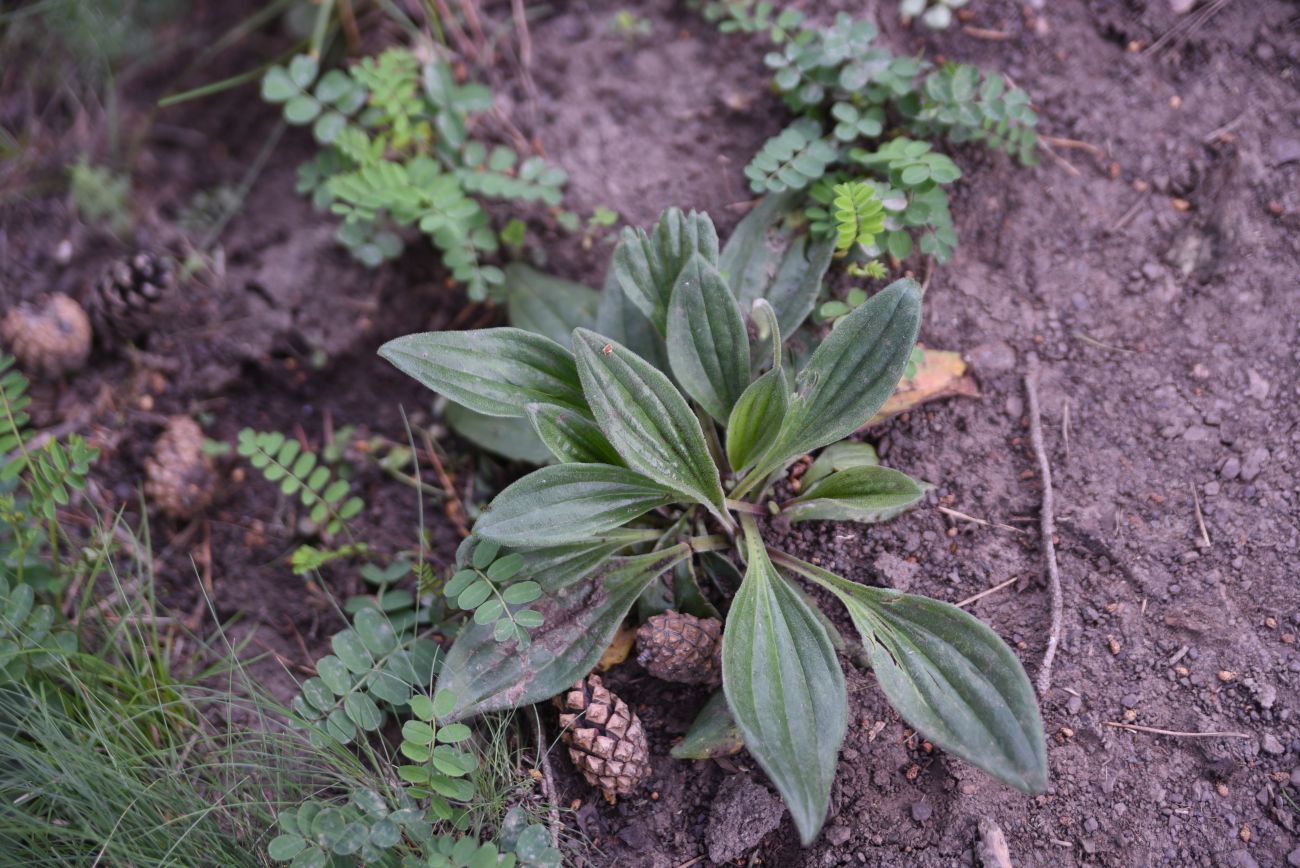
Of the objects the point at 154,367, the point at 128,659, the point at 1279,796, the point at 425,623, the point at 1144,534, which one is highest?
the point at 154,367

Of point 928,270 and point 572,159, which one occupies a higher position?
point 572,159

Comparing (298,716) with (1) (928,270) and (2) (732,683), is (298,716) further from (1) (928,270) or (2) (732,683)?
(1) (928,270)

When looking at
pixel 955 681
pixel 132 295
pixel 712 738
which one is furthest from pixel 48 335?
pixel 955 681

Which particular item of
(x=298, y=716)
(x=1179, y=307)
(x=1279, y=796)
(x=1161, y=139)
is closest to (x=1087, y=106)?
(x=1161, y=139)

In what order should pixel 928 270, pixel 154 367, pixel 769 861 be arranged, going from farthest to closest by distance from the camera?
1. pixel 154 367
2. pixel 928 270
3. pixel 769 861

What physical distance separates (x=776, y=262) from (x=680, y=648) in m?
1.00

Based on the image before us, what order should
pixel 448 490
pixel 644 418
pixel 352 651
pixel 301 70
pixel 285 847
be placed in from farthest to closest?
Result: pixel 301 70, pixel 448 490, pixel 352 651, pixel 644 418, pixel 285 847

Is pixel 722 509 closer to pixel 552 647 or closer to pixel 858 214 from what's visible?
pixel 552 647

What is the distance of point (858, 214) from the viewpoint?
207cm

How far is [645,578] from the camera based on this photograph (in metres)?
1.98

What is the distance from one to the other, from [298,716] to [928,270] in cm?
184

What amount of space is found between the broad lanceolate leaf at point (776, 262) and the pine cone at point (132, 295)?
1627mm

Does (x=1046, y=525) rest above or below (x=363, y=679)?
below

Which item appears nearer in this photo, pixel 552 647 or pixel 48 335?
pixel 552 647
